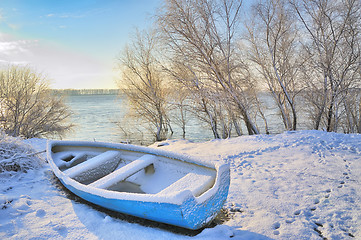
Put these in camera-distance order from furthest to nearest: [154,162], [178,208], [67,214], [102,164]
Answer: [102,164] → [154,162] → [67,214] → [178,208]

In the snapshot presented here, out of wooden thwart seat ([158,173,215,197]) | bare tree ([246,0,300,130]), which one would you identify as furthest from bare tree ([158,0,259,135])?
wooden thwart seat ([158,173,215,197])

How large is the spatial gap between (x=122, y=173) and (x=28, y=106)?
12.8m

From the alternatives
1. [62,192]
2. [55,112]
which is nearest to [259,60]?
[62,192]

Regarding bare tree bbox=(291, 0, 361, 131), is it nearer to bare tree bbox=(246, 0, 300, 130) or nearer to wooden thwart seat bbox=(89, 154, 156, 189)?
bare tree bbox=(246, 0, 300, 130)

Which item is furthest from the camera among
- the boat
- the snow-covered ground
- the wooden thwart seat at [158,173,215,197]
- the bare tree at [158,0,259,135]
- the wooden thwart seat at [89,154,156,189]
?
the bare tree at [158,0,259,135]

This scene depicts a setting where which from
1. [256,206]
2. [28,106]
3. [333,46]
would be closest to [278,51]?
[333,46]

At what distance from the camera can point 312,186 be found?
362 centimetres

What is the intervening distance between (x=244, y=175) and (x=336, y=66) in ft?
29.3

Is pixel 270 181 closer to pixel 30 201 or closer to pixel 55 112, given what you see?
pixel 30 201

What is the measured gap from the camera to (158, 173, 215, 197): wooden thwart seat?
2.70 m

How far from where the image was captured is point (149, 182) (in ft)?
12.3

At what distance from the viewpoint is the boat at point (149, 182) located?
2.27m

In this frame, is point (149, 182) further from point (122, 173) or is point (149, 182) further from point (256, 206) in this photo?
point (256, 206)

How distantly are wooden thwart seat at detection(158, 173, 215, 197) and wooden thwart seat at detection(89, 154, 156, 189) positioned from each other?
0.92m
